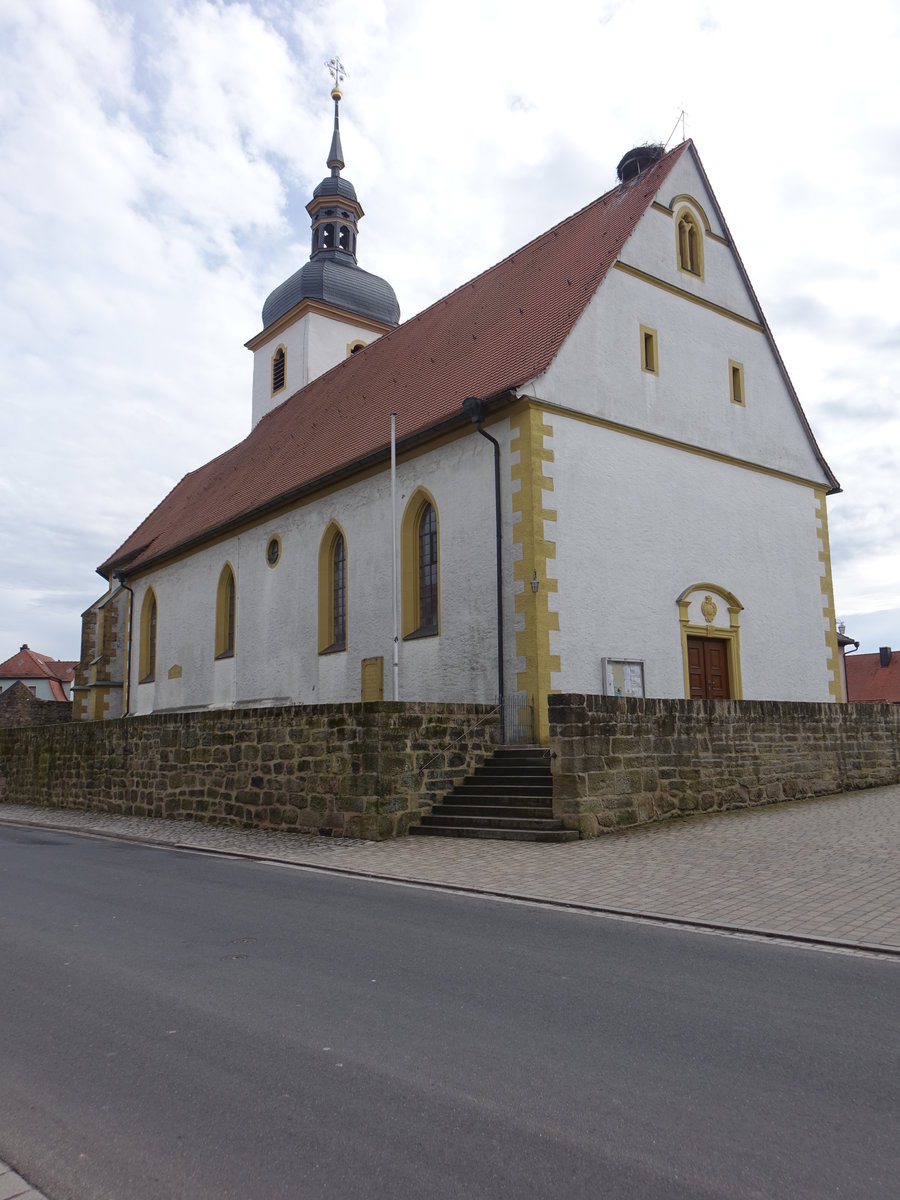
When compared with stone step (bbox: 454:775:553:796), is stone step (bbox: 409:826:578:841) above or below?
below

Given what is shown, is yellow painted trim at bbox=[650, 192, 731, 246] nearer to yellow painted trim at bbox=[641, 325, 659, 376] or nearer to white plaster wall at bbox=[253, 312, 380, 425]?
yellow painted trim at bbox=[641, 325, 659, 376]

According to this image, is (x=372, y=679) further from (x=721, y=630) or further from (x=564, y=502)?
(x=721, y=630)

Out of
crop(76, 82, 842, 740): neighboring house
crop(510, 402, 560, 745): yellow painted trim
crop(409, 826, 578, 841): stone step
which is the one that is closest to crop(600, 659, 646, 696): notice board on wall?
crop(76, 82, 842, 740): neighboring house

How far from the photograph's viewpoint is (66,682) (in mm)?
80125

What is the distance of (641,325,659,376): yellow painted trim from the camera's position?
18000mm

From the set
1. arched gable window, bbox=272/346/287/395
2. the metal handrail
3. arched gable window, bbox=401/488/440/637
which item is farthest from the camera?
arched gable window, bbox=272/346/287/395

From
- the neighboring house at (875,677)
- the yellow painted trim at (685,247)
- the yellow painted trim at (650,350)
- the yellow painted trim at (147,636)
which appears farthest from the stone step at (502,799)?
the neighboring house at (875,677)

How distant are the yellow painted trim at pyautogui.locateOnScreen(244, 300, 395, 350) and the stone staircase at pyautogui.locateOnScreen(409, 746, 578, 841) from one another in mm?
21853

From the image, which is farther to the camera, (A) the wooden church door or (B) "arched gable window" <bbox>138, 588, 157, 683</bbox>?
(B) "arched gable window" <bbox>138, 588, 157, 683</bbox>

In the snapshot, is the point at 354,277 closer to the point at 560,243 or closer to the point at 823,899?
the point at 560,243

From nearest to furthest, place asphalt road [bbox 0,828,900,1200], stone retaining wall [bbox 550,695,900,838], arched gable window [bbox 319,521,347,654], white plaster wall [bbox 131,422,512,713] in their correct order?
asphalt road [bbox 0,828,900,1200], stone retaining wall [bbox 550,695,900,838], white plaster wall [bbox 131,422,512,713], arched gable window [bbox 319,521,347,654]

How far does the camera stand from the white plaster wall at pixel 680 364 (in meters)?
17.0

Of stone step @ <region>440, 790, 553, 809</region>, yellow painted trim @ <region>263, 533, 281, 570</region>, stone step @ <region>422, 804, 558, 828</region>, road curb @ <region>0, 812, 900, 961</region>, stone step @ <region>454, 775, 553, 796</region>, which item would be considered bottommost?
road curb @ <region>0, 812, 900, 961</region>

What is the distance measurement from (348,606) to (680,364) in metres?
7.98
